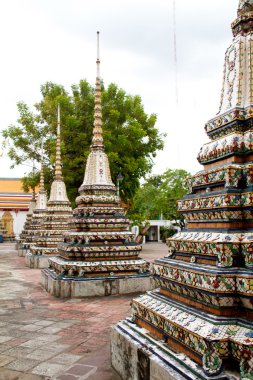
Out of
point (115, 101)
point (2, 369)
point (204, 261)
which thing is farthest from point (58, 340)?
point (115, 101)

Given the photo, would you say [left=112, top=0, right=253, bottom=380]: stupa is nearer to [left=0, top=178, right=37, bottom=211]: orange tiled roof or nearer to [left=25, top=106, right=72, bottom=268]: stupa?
[left=25, top=106, right=72, bottom=268]: stupa

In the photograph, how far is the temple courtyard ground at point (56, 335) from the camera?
449 cm

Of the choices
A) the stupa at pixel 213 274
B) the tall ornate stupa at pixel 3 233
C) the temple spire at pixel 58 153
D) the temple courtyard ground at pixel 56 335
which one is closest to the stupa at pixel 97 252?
the temple courtyard ground at pixel 56 335

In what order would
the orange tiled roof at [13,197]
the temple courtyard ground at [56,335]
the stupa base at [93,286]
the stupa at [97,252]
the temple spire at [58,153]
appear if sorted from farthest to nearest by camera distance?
1. the orange tiled roof at [13,197]
2. the temple spire at [58,153]
3. the stupa at [97,252]
4. the stupa base at [93,286]
5. the temple courtyard ground at [56,335]

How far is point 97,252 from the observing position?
9.63 m

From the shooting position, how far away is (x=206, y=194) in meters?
3.96

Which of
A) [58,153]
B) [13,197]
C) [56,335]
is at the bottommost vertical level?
[56,335]

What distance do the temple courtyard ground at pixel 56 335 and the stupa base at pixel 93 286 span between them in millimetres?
235

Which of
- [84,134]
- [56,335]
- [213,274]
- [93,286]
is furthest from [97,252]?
[84,134]

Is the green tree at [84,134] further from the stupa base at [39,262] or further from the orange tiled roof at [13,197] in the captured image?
the orange tiled roof at [13,197]

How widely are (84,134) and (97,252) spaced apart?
13.8 metres

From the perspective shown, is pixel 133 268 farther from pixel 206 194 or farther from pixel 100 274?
pixel 206 194

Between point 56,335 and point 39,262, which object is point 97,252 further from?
point 39,262

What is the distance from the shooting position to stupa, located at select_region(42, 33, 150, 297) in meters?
9.08
